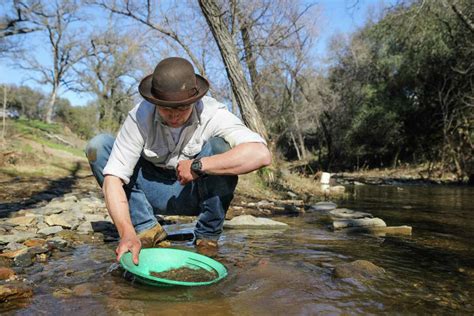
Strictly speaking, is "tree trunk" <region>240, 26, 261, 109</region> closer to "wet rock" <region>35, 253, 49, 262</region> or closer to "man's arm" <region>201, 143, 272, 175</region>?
"man's arm" <region>201, 143, 272, 175</region>

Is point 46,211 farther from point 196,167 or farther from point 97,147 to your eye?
point 196,167

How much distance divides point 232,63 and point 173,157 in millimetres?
4782

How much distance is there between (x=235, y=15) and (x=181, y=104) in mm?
8807

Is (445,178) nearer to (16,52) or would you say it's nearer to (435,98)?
(435,98)

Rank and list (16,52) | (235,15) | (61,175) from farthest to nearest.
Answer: (16,52) → (235,15) → (61,175)

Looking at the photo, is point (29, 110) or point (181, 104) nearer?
point (181, 104)

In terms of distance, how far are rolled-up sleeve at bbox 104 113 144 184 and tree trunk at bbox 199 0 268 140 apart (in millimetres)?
4765

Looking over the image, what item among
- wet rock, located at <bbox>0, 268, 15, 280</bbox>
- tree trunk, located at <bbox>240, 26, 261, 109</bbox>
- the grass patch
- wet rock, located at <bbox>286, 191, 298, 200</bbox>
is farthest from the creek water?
tree trunk, located at <bbox>240, 26, 261, 109</bbox>

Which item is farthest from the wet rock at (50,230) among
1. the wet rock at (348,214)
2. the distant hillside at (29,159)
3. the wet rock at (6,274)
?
the distant hillside at (29,159)

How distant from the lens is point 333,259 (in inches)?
95.0

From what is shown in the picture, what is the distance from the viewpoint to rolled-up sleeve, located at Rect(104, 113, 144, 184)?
2.17m

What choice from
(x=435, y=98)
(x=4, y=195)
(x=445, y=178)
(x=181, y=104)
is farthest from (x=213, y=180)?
(x=435, y=98)

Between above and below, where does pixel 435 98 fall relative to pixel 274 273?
above

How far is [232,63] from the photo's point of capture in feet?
22.8
